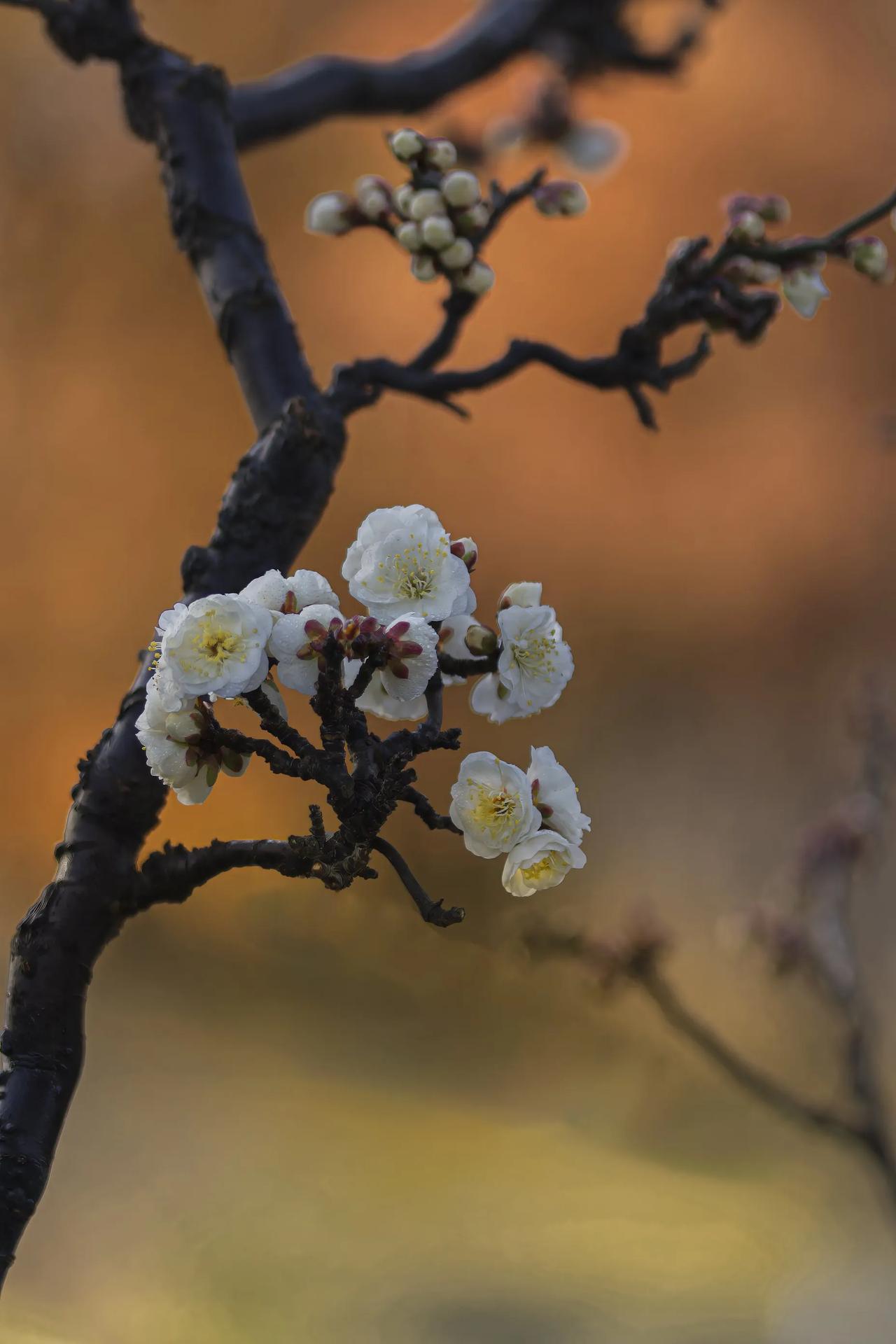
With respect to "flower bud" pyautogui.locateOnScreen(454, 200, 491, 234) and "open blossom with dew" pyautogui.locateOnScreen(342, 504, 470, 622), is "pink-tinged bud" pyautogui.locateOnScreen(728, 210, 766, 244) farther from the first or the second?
"open blossom with dew" pyautogui.locateOnScreen(342, 504, 470, 622)

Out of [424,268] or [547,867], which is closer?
[547,867]

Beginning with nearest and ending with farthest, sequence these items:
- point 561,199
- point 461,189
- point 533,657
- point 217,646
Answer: point 217,646, point 533,657, point 461,189, point 561,199

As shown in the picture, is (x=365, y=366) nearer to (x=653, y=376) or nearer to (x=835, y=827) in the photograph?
(x=653, y=376)

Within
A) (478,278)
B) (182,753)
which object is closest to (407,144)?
(478,278)

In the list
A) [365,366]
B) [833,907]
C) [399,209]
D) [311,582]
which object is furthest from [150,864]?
[833,907]

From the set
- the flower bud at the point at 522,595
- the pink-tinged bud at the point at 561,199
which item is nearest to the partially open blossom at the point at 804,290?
the pink-tinged bud at the point at 561,199

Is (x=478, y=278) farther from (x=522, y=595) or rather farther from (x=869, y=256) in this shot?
(x=522, y=595)

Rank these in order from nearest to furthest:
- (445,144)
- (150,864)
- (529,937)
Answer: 1. (150,864)
2. (445,144)
3. (529,937)
